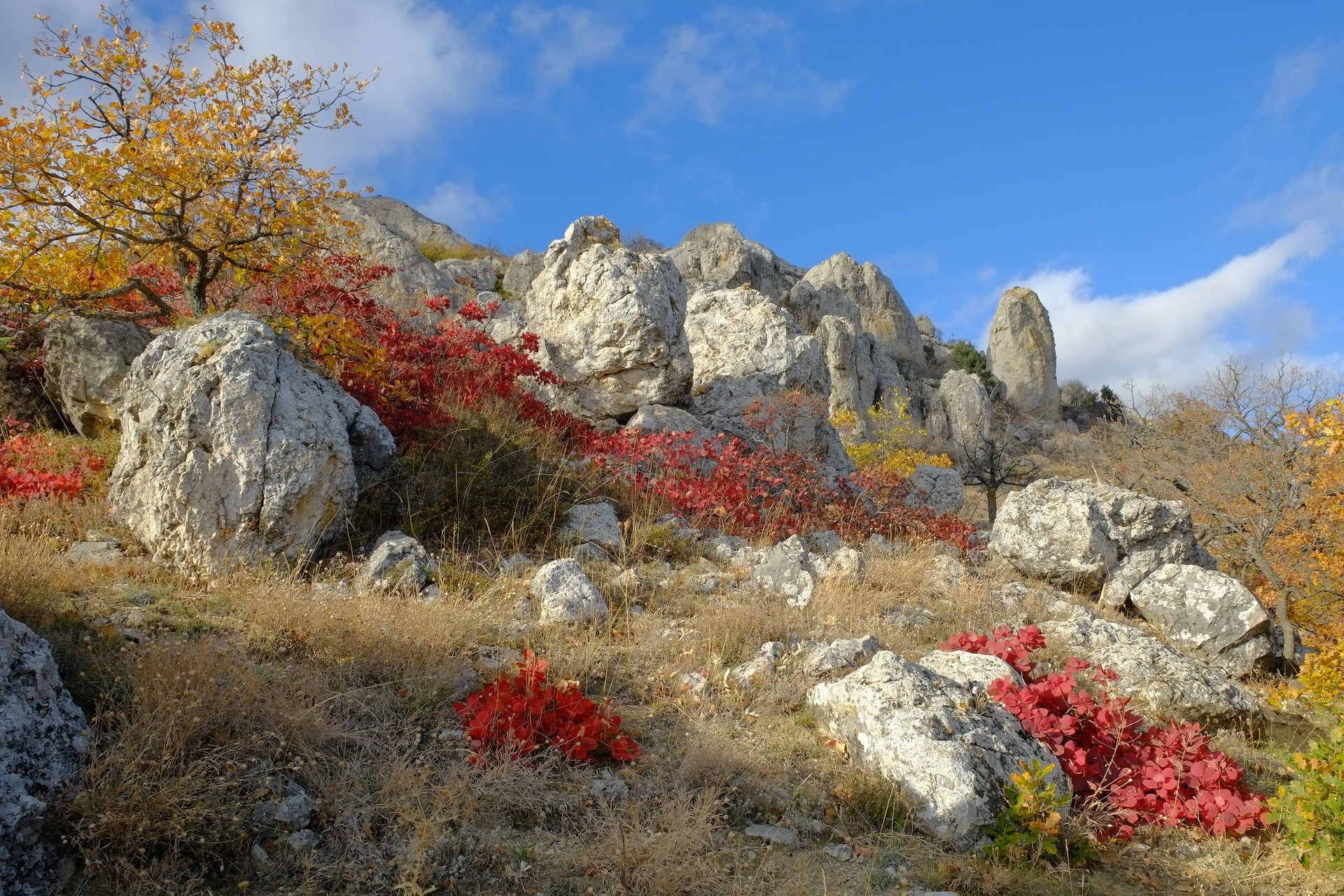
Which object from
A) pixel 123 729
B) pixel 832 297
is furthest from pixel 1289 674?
pixel 832 297

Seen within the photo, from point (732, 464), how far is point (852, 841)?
19.5 feet

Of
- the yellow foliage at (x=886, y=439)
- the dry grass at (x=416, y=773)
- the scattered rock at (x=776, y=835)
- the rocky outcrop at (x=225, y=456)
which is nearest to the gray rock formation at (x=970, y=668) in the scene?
the dry grass at (x=416, y=773)

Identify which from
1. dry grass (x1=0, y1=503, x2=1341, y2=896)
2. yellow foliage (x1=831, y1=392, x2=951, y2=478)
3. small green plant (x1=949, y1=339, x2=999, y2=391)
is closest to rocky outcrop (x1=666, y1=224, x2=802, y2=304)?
yellow foliage (x1=831, y1=392, x2=951, y2=478)

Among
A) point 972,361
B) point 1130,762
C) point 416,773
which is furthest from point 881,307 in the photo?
point 416,773

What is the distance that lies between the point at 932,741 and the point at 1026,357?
41699mm

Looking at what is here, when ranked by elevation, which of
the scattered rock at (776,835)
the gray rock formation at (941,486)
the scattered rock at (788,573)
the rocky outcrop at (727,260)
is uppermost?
the rocky outcrop at (727,260)

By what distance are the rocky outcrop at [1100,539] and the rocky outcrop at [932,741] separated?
4504mm

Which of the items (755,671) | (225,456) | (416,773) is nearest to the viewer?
(416,773)

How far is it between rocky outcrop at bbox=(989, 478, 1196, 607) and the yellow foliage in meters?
6.69

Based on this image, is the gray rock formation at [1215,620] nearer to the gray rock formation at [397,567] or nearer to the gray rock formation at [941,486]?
the gray rock formation at [941,486]

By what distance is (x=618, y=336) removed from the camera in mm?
11430

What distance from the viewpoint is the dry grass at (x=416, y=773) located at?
3.15 m

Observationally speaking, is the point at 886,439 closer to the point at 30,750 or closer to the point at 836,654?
the point at 836,654

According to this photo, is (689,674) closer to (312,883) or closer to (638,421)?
(312,883)
